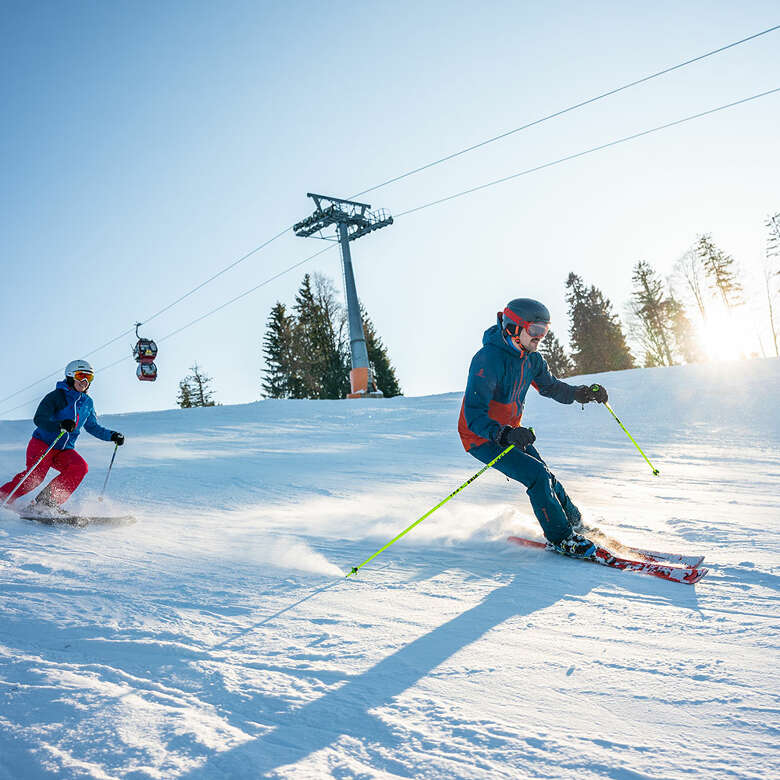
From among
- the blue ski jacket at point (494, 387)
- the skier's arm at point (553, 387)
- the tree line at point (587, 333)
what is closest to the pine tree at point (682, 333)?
the tree line at point (587, 333)

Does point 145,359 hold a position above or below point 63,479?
above

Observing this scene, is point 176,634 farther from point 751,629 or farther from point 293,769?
point 751,629

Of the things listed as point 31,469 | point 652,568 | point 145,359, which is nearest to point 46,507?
point 31,469

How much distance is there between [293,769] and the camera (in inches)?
62.4

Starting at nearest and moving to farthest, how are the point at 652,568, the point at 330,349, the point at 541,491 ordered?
the point at 652,568 → the point at 541,491 → the point at 330,349

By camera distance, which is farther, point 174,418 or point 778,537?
point 174,418

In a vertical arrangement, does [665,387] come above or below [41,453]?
below

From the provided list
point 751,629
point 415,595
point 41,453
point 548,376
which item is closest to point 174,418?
point 41,453

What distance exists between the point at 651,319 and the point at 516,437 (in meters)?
45.5

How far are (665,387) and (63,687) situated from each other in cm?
1424

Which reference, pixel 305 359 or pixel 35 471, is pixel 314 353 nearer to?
pixel 305 359

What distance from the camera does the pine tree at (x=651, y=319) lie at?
4400cm

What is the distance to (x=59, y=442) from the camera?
5977 mm

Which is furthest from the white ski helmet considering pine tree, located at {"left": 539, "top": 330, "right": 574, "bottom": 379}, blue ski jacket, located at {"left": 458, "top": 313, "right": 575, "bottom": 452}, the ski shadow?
pine tree, located at {"left": 539, "top": 330, "right": 574, "bottom": 379}
